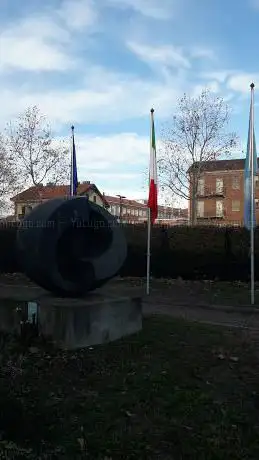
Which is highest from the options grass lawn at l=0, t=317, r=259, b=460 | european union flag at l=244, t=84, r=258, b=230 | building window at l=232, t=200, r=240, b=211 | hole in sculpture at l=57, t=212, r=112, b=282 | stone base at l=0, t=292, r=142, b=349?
building window at l=232, t=200, r=240, b=211

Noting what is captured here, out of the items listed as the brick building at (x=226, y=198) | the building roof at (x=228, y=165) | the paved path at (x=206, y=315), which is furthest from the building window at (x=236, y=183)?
the paved path at (x=206, y=315)

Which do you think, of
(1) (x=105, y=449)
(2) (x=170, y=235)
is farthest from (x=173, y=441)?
(2) (x=170, y=235)

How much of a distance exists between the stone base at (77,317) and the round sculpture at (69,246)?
0.97ft

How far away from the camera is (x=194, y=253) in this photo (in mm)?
17406

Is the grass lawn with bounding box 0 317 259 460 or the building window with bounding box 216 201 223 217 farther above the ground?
the building window with bounding box 216 201 223 217

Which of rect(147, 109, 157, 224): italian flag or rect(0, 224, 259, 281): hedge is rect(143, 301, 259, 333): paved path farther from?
rect(0, 224, 259, 281): hedge

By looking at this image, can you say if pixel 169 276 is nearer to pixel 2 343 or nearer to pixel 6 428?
pixel 2 343

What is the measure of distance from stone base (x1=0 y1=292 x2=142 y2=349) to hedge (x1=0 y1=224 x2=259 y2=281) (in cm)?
924

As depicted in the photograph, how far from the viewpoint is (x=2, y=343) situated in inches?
282

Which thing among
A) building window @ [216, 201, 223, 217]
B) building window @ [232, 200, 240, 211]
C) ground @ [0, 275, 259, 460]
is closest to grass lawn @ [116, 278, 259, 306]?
ground @ [0, 275, 259, 460]

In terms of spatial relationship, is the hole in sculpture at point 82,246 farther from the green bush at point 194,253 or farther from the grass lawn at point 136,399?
the green bush at point 194,253

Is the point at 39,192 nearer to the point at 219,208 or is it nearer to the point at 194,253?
the point at 194,253

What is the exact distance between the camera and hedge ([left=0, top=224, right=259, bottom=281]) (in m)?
16.7

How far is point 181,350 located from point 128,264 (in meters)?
11.7
